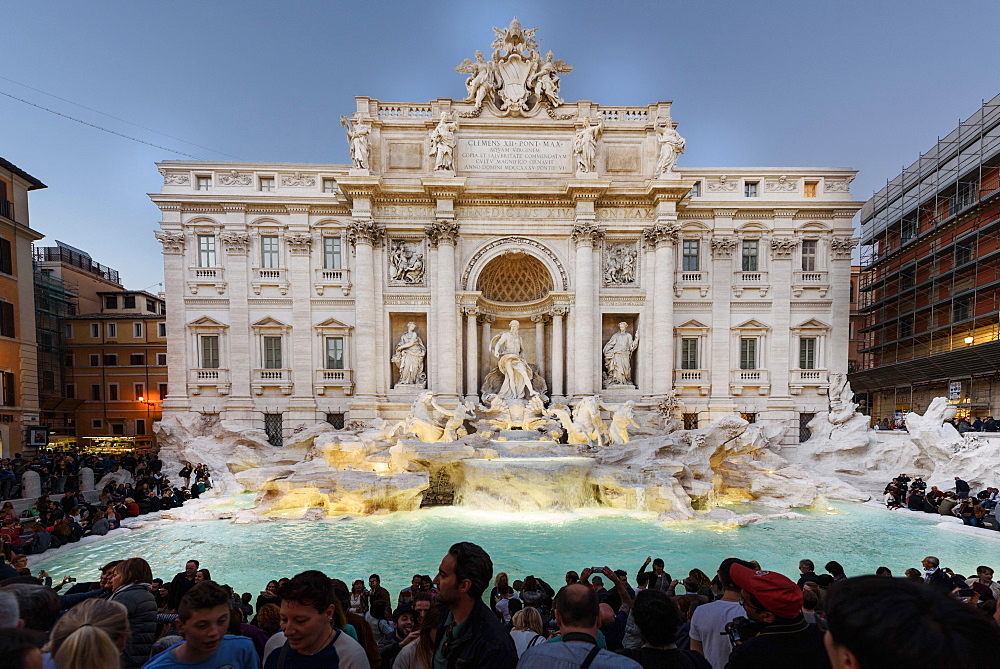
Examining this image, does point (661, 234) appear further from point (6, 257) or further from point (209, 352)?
point (6, 257)

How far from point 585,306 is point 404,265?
7901 millimetres

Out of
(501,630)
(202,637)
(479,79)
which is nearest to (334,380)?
(479,79)

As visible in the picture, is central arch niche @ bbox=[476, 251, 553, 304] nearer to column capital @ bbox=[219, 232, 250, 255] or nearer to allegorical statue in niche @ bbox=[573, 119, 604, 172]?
allegorical statue in niche @ bbox=[573, 119, 604, 172]

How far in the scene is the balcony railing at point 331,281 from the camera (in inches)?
776

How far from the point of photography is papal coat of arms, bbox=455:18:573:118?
18938 millimetres

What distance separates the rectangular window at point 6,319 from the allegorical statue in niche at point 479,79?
1895 cm

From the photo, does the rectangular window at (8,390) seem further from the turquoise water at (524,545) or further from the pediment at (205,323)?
the turquoise water at (524,545)

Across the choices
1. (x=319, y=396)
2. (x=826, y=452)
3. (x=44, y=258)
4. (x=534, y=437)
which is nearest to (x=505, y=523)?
(x=534, y=437)

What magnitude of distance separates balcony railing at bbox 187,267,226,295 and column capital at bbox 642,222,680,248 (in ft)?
60.3

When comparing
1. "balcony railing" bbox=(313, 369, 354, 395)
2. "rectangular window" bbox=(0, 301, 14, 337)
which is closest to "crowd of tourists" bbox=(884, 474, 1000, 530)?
"balcony railing" bbox=(313, 369, 354, 395)

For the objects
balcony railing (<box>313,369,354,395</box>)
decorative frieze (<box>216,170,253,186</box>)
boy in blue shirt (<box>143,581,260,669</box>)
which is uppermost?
decorative frieze (<box>216,170,253,186</box>)

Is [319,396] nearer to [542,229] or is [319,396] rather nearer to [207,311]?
[207,311]

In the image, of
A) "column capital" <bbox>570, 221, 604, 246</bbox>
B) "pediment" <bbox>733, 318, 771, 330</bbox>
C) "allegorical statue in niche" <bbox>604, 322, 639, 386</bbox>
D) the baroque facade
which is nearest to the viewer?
"column capital" <bbox>570, 221, 604, 246</bbox>

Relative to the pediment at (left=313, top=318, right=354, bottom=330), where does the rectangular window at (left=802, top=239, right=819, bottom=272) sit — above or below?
above
